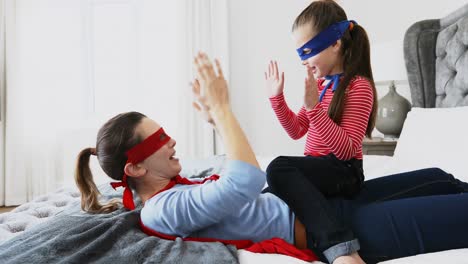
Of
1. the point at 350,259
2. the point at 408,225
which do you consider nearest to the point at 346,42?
the point at 408,225

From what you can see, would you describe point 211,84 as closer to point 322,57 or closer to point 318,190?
point 318,190

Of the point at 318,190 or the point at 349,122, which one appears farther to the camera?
the point at 349,122

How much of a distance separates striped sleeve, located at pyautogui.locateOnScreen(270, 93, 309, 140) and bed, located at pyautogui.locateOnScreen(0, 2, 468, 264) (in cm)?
46

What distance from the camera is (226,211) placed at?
105 centimetres

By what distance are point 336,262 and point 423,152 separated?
4.46 feet

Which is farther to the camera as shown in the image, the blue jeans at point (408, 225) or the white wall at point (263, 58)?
the white wall at point (263, 58)

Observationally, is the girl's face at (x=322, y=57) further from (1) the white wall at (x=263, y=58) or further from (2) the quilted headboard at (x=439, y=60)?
(1) the white wall at (x=263, y=58)

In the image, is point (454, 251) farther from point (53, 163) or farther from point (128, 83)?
point (53, 163)

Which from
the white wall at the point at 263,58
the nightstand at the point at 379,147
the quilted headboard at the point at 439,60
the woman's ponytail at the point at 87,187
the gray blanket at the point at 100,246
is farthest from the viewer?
the white wall at the point at 263,58

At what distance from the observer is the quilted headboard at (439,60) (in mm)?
2531

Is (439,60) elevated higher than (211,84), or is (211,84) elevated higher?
(439,60)

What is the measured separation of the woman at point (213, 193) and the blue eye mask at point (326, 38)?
55 cm

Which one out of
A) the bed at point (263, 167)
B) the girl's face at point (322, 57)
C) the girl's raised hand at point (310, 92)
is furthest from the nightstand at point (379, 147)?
the girl's raised hand at point (310, 92)

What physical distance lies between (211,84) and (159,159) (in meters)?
0.37
